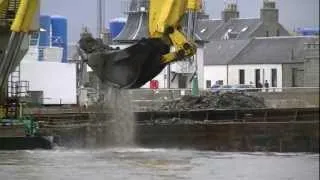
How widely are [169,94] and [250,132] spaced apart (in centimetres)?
960

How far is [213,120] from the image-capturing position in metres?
26.4

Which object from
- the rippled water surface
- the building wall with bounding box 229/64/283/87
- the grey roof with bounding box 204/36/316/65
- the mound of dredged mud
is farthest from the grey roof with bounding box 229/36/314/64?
the rippled water surface

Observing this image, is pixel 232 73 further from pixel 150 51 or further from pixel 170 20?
pixel 150 51

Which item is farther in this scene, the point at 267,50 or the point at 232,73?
the point at 232,73

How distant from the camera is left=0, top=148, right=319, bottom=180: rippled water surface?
54.3ft

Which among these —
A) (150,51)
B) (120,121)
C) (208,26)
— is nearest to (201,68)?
(208,26)

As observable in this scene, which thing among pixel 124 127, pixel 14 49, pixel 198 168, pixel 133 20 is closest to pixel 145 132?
pixel 124 127

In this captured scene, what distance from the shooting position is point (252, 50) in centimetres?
4803

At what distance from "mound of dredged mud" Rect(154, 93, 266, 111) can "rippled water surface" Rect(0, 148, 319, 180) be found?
8.96ft

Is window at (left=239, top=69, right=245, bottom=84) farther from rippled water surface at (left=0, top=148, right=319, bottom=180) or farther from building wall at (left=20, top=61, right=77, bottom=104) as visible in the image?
rippled water surface at (left=0, top=148, right=319, bottom=180)

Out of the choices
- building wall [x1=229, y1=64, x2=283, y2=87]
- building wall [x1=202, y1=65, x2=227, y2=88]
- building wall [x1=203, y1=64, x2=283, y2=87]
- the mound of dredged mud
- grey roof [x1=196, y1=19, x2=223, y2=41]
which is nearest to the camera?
the mound of dredged mud

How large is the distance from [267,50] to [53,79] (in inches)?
737

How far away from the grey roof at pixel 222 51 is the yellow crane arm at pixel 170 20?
35.4 m

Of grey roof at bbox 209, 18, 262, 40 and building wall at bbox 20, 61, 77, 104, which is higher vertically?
grey roof at bbox 209, 18, 262, 40
